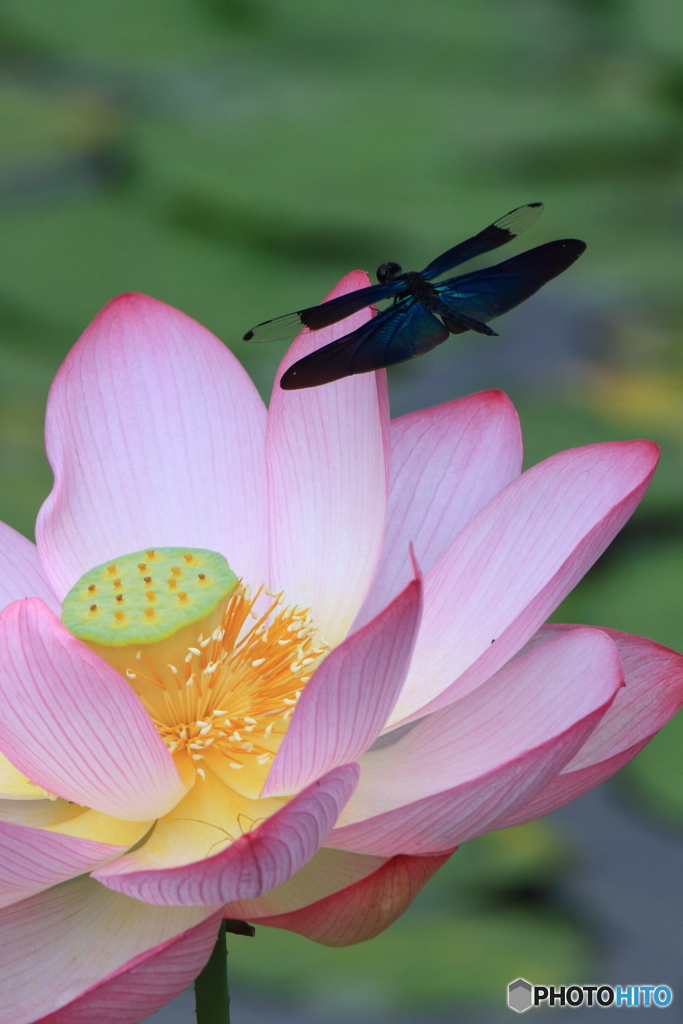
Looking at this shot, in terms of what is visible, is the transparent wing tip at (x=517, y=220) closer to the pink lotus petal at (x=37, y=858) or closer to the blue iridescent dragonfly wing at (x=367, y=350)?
the blue iridescent dragonfly wing at (x=367, y=350)

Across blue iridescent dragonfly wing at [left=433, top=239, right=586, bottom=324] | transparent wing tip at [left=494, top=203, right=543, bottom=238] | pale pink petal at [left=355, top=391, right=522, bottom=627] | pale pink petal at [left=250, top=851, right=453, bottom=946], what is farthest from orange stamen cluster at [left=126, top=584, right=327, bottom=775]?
transparent wing tip at [left=494, top=203, right=543, bottom=238]

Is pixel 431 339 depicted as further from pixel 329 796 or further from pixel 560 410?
pixel 560 410

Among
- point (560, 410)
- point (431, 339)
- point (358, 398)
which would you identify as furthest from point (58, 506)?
point (560, 410)

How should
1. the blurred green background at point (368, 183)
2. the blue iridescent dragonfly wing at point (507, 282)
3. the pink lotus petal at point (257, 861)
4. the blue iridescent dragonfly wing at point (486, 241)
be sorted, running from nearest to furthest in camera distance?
the pink lotus petal at point (257, 861)
the blue iridescent dragonfly wing at point (507, 282)
the blue iridescent dragonfly wing at point (486, 241)
the blurred green background at point (368, 183)

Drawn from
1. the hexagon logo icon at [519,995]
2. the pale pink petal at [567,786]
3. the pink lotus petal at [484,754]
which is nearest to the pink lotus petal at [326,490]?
the pink lotus petal at [484,754]

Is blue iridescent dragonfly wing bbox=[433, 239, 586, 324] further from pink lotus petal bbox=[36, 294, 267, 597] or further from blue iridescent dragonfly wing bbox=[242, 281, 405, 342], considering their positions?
pink lotus petal bbox=[36, 294, 267, 597]

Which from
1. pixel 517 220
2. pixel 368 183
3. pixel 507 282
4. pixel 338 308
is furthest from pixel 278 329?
pixel 368 183
